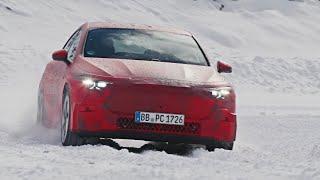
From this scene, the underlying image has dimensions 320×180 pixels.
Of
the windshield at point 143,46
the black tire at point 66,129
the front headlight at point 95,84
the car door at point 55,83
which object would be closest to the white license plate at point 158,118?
the front headlight at point 95,84

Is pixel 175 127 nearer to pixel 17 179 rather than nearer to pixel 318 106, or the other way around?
pixel 17 179


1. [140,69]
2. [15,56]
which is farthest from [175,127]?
[15,56]

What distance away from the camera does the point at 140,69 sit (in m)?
8.11

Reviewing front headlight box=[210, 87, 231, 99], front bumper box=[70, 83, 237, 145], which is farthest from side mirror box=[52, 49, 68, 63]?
front headlight box=[210, 87, 231, 99]

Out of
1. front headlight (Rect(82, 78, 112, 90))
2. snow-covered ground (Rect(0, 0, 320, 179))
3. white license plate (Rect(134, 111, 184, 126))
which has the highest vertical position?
front headlight (Rect(82, 78, 112, 90))

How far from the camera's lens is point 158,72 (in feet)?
26.6

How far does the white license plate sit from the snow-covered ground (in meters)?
0.38

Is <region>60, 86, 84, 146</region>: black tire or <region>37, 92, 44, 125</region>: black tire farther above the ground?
<region>60, 86, 84, 146</region>: black tire

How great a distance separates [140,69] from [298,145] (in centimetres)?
294

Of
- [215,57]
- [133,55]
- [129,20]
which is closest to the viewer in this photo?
[133,55]

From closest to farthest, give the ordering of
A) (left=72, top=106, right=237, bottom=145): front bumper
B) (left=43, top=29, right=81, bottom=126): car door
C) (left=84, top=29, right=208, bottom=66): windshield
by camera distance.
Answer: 1. (left=72, top=106, right=237, bottom=145): front bumper
2. (left=84, top=29, right=208, bottom=66): windshield
3. (left=43, top=29, right=81, bottom=126): car door

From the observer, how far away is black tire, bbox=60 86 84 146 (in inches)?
309

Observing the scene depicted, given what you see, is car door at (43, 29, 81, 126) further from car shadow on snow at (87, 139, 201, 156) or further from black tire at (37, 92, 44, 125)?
car shadow on snow at (87, 139, 201, 156)

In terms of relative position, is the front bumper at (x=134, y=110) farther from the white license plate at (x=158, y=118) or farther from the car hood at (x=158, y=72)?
the car hood at (x=158, y=72)
